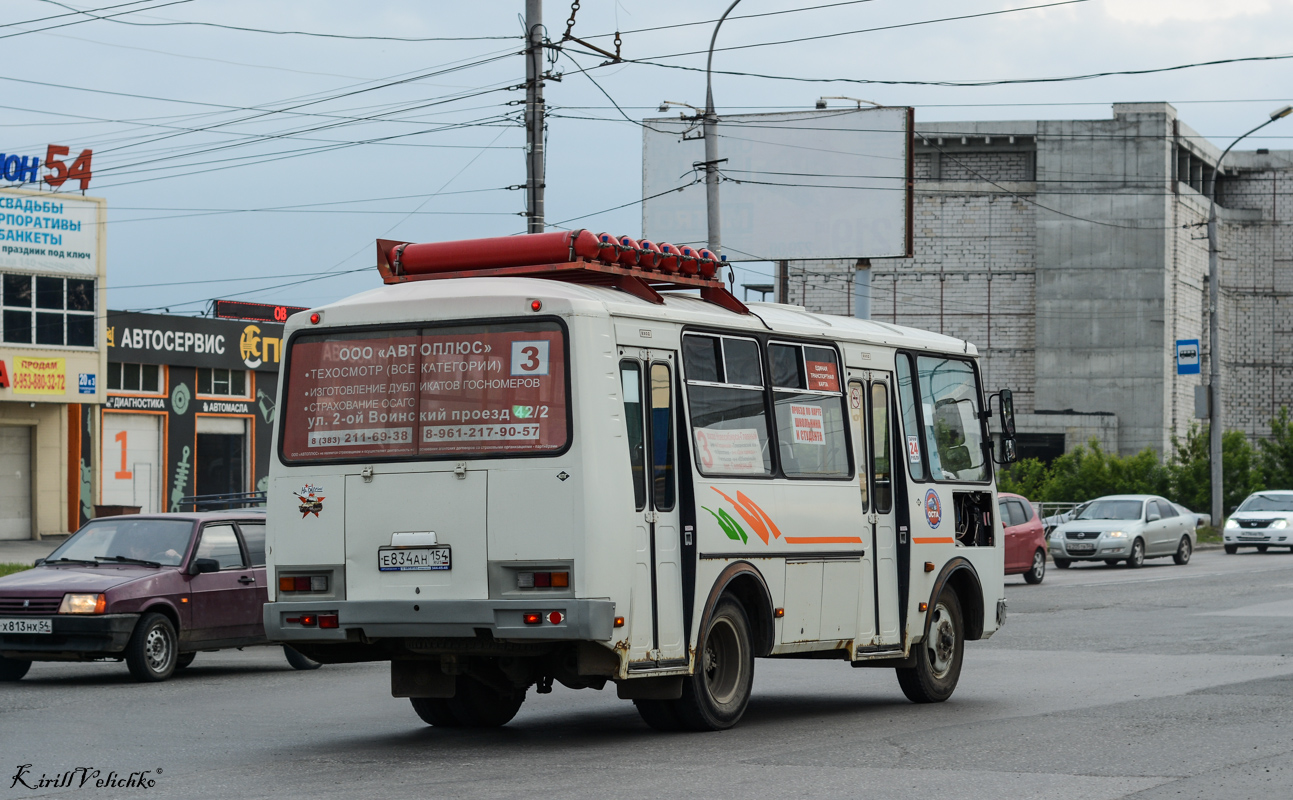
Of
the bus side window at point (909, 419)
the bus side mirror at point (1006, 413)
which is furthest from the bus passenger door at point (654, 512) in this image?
the bus side mirror at point (1006, 413)

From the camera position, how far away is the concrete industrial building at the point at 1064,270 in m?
64.8

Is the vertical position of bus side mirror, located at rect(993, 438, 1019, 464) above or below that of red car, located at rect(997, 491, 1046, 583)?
above

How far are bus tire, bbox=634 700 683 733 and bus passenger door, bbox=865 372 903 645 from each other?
7.02 feet

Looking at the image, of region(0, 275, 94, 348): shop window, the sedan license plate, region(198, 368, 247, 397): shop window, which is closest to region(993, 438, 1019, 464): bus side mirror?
the sedan license plate

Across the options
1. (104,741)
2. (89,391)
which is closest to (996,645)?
(104,741)

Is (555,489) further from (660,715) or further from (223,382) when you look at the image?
(223,382)

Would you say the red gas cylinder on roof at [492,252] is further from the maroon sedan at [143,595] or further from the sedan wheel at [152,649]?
the sedan wheel at [152,649]

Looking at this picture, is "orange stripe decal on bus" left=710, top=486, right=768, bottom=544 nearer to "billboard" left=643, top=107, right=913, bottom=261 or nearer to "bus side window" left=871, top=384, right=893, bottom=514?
"bus side window" left=871, top=384, right=893, bottom=514

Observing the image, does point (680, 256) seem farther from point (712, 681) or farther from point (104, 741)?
point (104, 741)

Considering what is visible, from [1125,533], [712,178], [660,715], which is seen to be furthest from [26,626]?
[1125,533]

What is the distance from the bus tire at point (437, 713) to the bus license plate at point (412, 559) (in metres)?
1.77

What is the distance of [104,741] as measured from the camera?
10.7 m

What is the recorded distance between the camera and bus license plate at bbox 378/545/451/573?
9992 mm

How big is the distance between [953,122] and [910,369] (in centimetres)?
5546
